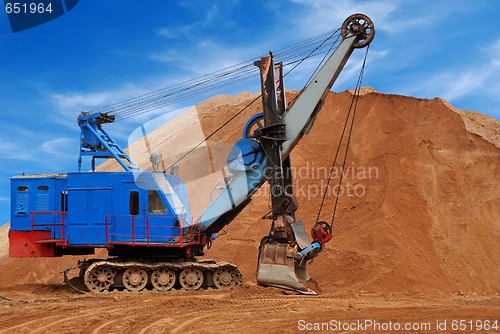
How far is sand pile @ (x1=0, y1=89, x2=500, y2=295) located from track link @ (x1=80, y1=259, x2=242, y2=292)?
9.26 feet

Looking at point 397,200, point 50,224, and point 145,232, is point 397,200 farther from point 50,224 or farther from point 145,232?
point 50,224

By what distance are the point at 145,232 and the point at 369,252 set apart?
24.8 feet

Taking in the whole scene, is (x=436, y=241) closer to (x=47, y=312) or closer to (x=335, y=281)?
(x=335, y=281)

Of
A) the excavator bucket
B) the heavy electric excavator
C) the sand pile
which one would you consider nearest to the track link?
the heavy electric excavator

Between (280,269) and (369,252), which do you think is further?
(369,252)

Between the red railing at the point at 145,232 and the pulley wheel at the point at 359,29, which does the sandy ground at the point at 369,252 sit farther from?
the pulley wheel at the point at 359,29

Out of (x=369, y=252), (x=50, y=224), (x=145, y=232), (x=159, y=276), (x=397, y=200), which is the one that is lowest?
(x=159, y=276)

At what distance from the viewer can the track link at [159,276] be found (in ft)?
47.9

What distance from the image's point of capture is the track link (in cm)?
1461

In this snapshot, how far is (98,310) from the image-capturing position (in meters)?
12.0

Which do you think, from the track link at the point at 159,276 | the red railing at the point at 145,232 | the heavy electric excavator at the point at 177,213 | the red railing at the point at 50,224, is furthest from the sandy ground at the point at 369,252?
the red railing at the point at 50,224

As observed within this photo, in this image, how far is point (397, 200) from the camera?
20.7 meters

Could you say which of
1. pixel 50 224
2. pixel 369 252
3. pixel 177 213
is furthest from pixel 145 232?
pixel 369 252

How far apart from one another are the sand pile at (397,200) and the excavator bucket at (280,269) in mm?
2477
